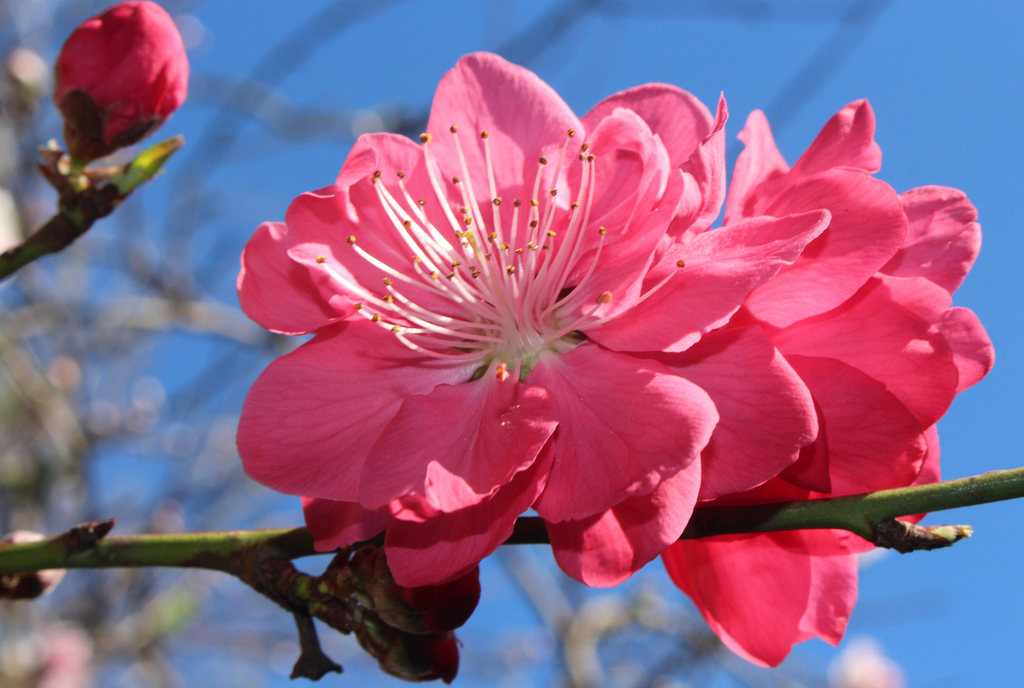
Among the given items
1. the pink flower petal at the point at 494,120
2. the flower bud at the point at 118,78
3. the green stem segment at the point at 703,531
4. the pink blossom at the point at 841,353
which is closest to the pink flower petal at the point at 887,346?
the pink blossom at the point at 841,353

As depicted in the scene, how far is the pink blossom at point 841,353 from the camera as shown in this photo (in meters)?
0.74

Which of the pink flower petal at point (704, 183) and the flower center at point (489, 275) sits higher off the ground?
the pink flower petal at point (704, 183)

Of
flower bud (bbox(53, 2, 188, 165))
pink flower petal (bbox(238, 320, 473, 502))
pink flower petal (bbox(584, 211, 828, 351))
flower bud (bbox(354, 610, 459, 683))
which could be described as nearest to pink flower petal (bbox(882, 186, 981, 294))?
pink flower petal (bbox(584, 211, 828, 351))

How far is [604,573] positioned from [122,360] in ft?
15.9

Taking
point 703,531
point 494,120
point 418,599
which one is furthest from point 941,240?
point 418,599

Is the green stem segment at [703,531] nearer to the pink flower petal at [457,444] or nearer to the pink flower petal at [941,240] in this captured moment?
the pink flower petal at [457,444]

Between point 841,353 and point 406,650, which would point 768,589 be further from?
point 406,650

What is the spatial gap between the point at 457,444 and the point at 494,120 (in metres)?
0.42

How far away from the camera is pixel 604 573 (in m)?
0.74

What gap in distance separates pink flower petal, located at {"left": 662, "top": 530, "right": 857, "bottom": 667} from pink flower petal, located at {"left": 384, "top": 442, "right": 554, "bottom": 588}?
0.24 meters

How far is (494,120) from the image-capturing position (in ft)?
3.17

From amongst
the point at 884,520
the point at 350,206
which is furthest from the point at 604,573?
the point at 350,206

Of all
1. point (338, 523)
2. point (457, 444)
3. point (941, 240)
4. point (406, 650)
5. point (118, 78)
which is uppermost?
point (118, 78)

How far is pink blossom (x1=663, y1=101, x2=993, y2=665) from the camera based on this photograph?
A: 0.74 metres
